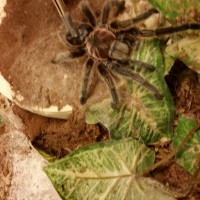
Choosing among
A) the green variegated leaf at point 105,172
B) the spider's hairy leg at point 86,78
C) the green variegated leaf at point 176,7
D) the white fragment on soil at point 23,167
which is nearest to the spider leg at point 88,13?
the spider's hairy leg at point 86,78

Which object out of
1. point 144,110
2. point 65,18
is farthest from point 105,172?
point 65,18

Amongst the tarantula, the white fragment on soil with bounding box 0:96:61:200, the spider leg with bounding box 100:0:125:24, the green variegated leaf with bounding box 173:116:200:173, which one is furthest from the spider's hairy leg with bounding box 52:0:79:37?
the white fragment on soil with bounding box 0:96:61:200

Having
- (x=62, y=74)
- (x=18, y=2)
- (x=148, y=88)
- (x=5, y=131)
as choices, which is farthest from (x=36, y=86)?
(x=5, y=131)

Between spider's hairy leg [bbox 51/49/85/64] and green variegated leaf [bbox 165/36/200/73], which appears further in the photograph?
spider's hairy leg [bbox 51/49/85/64]

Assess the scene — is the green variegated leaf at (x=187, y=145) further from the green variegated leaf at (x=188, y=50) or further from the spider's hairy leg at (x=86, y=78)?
the spider's hairy leg at (x=86, y=78)

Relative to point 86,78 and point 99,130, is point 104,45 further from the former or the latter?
point 99,130

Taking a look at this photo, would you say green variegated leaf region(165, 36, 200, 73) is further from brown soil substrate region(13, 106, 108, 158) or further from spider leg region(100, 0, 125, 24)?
brown soil substrate region(13, 106, 108, 158)

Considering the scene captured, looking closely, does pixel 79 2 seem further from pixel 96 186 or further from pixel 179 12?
pixel 96 186
